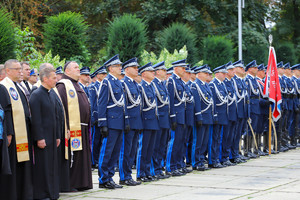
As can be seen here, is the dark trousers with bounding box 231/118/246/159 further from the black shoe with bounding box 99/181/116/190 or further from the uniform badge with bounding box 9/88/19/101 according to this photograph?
the uniform badge with bounding box 9/88/19/101

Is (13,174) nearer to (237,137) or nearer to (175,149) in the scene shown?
(175,149)

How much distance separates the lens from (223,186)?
994 centimetres

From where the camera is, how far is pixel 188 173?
39.0 feet

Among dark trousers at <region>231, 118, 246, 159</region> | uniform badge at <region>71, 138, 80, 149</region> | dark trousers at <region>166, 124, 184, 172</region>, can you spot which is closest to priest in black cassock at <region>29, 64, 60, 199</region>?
uniform badge at <region>71, 138, 80, 149</region>

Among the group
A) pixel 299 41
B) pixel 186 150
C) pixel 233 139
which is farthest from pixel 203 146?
pixel 299 41

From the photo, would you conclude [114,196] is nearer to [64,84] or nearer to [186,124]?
[64,84]

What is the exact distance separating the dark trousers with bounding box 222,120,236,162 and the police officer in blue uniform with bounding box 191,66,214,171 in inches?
30.7

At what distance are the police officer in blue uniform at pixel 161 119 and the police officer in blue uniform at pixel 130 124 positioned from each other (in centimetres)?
62

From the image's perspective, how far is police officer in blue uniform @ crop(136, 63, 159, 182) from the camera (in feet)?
34.7

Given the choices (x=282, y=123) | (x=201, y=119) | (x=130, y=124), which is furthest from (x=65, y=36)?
(x=130, y=124)

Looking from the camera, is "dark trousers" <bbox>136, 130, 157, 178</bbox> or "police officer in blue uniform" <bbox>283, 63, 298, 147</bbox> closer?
"dark trousers" <bbox>136, 130, 157, 178</bbox>

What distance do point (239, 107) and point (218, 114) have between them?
0.79m

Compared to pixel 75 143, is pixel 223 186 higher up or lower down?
lower down

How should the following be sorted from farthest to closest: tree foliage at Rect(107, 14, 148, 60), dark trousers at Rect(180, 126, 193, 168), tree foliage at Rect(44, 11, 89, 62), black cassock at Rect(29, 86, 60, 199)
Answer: tree foliage at Rect(107, 14, 148, 60) < tree foliage at Rect(44, 11, 89, 62) < dark trousers at Rect(180, 126, 193, 168) < black cassock at Rect(29, 86, 60, 199)
